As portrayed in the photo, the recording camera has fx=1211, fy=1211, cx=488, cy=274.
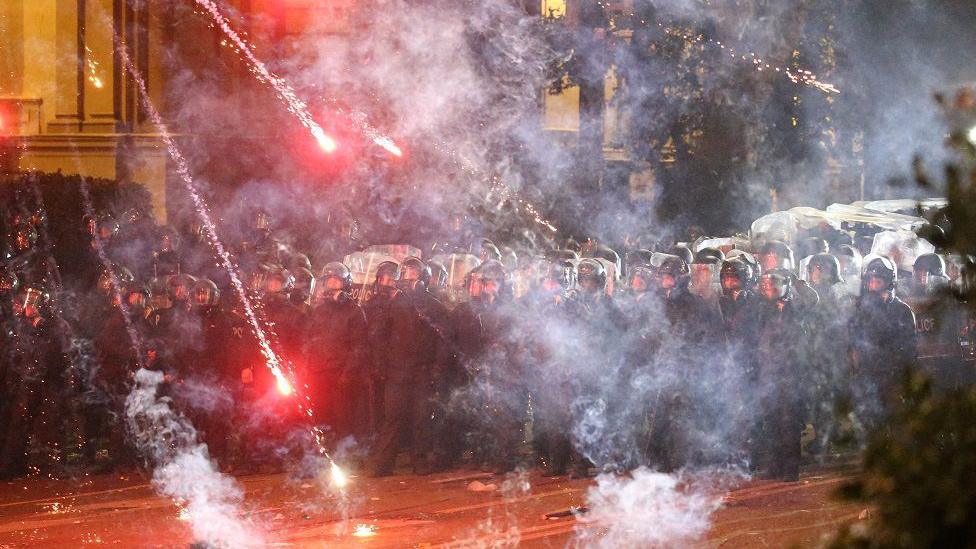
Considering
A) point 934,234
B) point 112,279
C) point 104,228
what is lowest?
point 934,234

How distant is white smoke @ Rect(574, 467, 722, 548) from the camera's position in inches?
280

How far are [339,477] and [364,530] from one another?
235 centimetres

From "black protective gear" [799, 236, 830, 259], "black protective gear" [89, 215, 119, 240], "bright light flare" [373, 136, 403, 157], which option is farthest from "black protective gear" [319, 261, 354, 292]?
"bright light flare" [373, 136, 403, 157]

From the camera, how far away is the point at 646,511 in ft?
26.3

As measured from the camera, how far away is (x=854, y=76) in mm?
16938

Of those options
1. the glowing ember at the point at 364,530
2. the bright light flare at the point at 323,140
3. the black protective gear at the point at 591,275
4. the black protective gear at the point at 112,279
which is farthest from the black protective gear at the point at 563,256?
the bright light flare at the point at 323,140

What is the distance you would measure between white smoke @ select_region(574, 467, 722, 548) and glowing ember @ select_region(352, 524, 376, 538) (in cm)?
131

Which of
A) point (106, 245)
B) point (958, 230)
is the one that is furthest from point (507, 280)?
point (958, 230)

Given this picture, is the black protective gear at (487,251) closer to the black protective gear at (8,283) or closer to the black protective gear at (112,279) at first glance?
the black protective gear at (112,279)

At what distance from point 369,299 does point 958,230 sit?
29.5 ft

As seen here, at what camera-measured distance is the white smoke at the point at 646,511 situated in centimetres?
711

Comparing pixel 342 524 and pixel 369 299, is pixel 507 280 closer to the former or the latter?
pixel 369 299

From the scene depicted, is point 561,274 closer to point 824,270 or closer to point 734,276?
point 734,276

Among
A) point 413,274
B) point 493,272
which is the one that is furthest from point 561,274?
point 413,274
